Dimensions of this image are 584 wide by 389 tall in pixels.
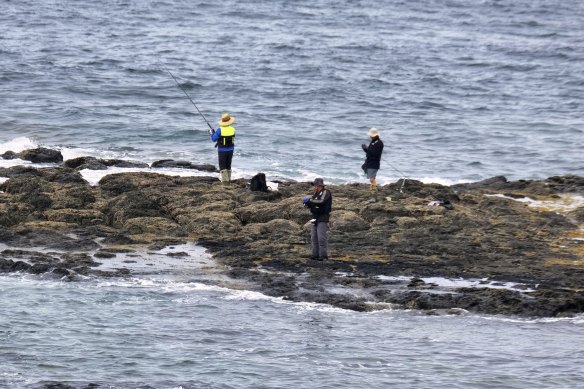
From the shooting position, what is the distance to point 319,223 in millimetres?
18688

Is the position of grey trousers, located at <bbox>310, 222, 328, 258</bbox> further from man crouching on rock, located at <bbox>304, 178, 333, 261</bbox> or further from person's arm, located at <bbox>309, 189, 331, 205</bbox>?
person's arm, located at <bbox>309, 189, 331, 205</bbox>

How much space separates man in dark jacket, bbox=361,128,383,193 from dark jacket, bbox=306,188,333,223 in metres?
4.53

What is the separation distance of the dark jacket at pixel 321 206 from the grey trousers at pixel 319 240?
0.11m

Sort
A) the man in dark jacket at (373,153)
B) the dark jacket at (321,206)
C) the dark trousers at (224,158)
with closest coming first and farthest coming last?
the dark jacket at (321,206)
the man in dark jacket at (373,153)
the dark trousers at (224,158)

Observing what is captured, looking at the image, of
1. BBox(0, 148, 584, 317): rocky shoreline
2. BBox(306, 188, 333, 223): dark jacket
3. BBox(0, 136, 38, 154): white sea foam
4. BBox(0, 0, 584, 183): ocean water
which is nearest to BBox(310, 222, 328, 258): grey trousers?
BBox(306, 188, 333, 223): dark jacket

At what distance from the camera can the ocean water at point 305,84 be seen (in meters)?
31.1

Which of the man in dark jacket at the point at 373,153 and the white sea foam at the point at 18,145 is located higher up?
the man in dark jacket at the point at 373,153

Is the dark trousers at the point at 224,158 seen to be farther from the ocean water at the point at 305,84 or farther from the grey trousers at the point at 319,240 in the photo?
the grey trousers at the point at 319,240

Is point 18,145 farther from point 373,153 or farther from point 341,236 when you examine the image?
point 341,236

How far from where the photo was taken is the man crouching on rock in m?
18.7

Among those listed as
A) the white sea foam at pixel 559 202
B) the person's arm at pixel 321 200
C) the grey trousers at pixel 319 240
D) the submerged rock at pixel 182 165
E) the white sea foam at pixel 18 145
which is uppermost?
the person's arm at pixel 321 200

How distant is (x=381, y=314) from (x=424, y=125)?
19.4 meters

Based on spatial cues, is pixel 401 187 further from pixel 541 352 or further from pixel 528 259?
pixel 541 352

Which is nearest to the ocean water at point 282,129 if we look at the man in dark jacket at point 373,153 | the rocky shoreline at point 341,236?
the rocky shoreline at point 341,236
